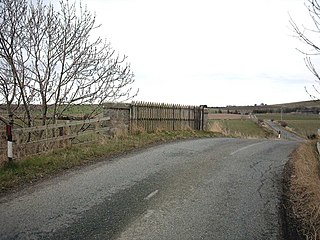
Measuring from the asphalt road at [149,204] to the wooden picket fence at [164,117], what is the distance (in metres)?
9.89

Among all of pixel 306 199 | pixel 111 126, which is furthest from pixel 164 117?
pixel 306 199

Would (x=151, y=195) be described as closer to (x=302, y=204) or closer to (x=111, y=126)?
(x=302, y=204)

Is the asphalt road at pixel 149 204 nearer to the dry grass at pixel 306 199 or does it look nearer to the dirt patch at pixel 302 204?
the dirt patch at pixel 302 204

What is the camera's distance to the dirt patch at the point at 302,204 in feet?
19.3

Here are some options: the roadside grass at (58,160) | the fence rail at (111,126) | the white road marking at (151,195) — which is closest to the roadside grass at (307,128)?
the fence rail at (111,126)

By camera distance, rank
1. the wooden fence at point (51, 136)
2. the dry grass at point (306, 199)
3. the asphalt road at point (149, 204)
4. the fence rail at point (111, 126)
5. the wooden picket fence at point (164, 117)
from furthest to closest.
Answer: the wooden picket fence at point (164, 117) < the fence rail at point (111, 126) < the wooden fence at point (51, 136) < the dry grass at point (306, 199) < the asphalt road at point (149, 204)

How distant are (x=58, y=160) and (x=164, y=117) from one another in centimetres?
1408

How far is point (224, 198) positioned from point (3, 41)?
9.38 metres

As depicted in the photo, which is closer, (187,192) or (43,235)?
(43,235)

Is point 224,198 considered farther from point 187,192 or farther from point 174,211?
point 174,211

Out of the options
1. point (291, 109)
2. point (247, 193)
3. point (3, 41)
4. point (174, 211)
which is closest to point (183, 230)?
point (174, 211)

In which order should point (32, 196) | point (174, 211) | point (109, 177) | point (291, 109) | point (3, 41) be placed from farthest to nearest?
point (291, 109) < point (3, 41) < point (109, 177) < point (32, 196) < point (174, 211)

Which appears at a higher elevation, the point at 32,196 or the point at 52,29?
the point at 52,29

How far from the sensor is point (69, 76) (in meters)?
14.8
